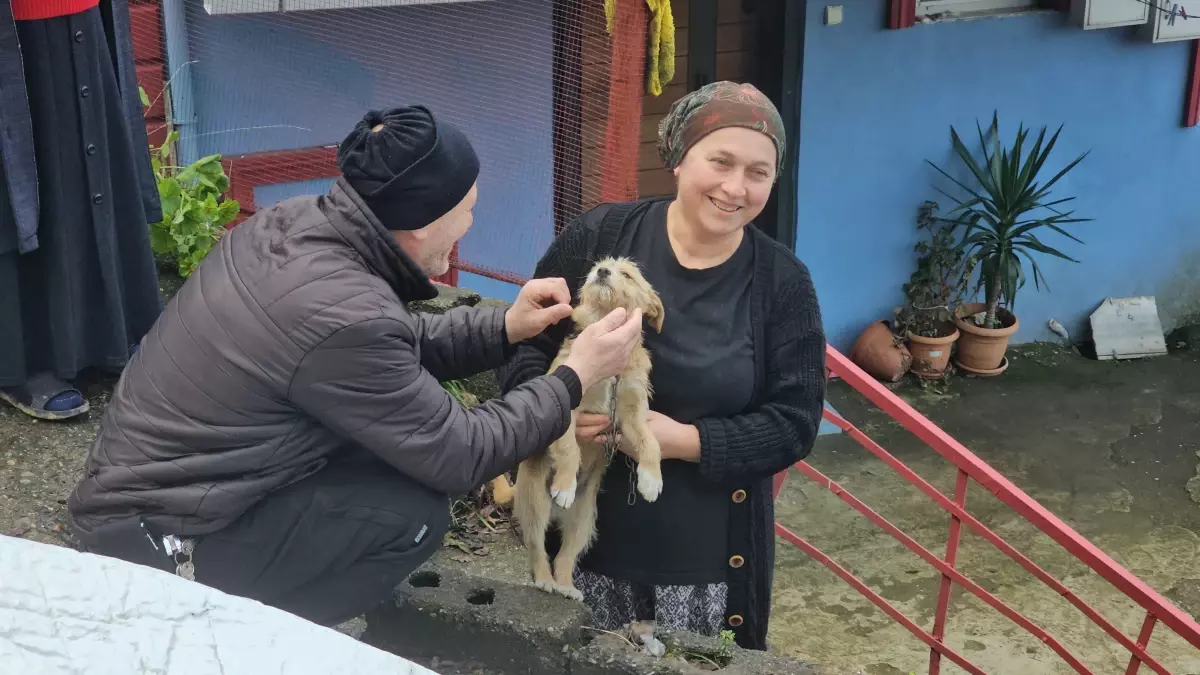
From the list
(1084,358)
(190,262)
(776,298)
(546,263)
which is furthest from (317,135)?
(1084,358)

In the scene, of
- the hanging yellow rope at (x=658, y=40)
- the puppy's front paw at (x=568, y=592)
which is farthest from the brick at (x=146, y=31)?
the puppy's front paw at (x=568, y=592)

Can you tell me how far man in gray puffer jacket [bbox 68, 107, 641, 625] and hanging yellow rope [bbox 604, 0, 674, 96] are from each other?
3.31 m

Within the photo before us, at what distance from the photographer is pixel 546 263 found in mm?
3170

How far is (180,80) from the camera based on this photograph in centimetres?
562

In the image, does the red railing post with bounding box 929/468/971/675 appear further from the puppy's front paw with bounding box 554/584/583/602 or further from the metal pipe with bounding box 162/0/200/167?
the metal pipe with bounding box 162/0/200/167

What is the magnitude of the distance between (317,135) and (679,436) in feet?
11.8

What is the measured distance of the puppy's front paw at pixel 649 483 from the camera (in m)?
2.95

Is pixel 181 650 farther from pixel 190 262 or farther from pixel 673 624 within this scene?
pixel 190 262

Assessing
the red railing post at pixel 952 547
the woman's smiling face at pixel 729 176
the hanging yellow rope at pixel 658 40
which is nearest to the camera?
the woman's smiling face at pixel 729 176

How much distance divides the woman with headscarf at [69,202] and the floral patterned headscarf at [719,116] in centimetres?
209

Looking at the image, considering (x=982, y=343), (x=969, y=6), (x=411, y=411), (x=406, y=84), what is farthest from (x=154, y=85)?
(x=982, y=343)

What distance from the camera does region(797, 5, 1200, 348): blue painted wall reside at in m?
7.71

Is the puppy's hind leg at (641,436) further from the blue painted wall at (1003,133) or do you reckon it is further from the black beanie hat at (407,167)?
the blue painted wall at (1003,133)

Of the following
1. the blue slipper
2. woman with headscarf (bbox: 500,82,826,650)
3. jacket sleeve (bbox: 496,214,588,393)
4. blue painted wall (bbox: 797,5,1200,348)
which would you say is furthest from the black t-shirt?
blue painted wall (bbox: 797,5,1200,348)
